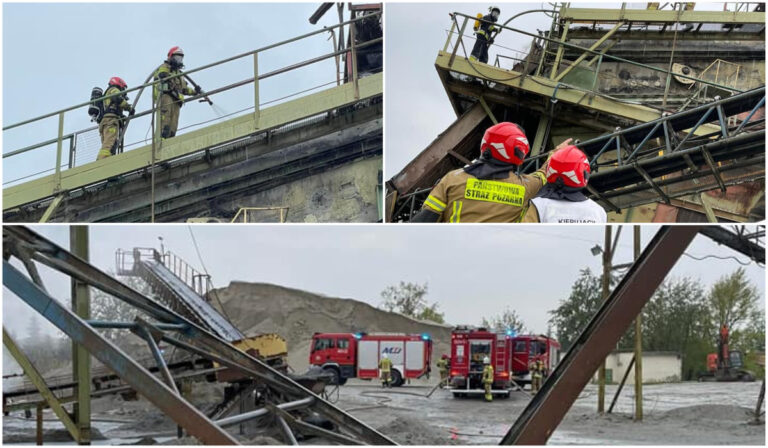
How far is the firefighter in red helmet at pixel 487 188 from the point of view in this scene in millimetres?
4988

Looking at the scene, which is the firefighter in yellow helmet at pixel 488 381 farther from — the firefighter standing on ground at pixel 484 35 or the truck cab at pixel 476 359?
the firefighter standing on ground at pixel 484 35

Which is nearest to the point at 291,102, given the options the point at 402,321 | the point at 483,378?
the point at 483,378

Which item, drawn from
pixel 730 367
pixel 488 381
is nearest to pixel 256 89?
pixel 488 381

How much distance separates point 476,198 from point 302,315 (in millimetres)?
36059

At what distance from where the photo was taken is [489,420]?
13.7m

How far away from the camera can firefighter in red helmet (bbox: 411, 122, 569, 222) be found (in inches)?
196

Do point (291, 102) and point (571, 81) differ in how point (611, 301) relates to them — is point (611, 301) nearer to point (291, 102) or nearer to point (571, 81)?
point (291, 102)

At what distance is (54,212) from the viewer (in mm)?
9180

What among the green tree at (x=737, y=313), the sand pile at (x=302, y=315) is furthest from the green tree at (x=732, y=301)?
the sand pile at (x=302, y=315)

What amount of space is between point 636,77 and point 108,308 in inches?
565

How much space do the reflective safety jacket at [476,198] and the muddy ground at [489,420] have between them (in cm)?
283

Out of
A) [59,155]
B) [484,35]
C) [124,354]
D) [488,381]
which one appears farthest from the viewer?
[488,381]

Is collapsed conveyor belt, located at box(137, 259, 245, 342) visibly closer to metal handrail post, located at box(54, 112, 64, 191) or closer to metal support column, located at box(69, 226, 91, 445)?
metal handrail post, located at box(54, 112, 64, 191)

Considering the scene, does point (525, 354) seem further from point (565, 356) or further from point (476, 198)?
point (565, 356)
